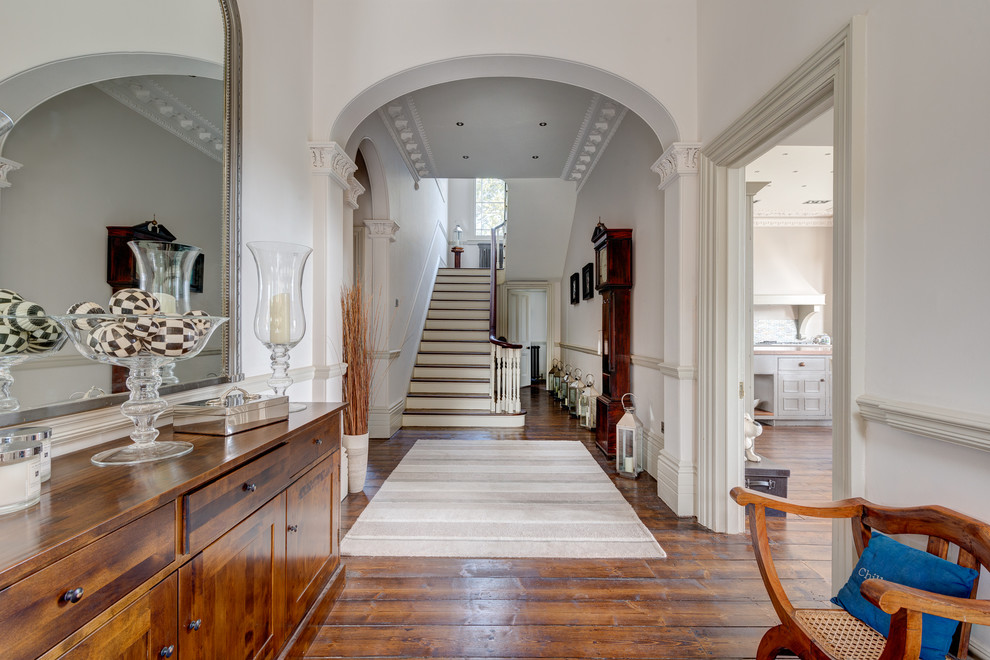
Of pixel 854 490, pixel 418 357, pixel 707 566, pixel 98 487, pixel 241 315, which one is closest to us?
pixel 98 487

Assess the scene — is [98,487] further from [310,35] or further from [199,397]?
[310,35]

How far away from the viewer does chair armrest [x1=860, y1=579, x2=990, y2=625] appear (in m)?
0.80

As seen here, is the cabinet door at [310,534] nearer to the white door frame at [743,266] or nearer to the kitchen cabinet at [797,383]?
the white door frame at [743,266]

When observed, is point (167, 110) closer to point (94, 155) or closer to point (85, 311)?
point (94, 155)

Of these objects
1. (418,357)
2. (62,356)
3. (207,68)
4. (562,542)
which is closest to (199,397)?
(62,356)

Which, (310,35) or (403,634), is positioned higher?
(310,35)

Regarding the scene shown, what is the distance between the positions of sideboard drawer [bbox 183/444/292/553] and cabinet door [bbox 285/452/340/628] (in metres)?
0.14

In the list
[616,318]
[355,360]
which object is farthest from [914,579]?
[616,318]

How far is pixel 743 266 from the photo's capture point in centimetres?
256

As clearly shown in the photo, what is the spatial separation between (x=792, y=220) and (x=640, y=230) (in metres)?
3.75

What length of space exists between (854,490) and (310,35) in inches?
146

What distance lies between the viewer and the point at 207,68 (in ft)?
5.75

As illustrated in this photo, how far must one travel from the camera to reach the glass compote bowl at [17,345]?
0.94 meters

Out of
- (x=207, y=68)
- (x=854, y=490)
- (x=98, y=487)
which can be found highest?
(x=207, y=68)
